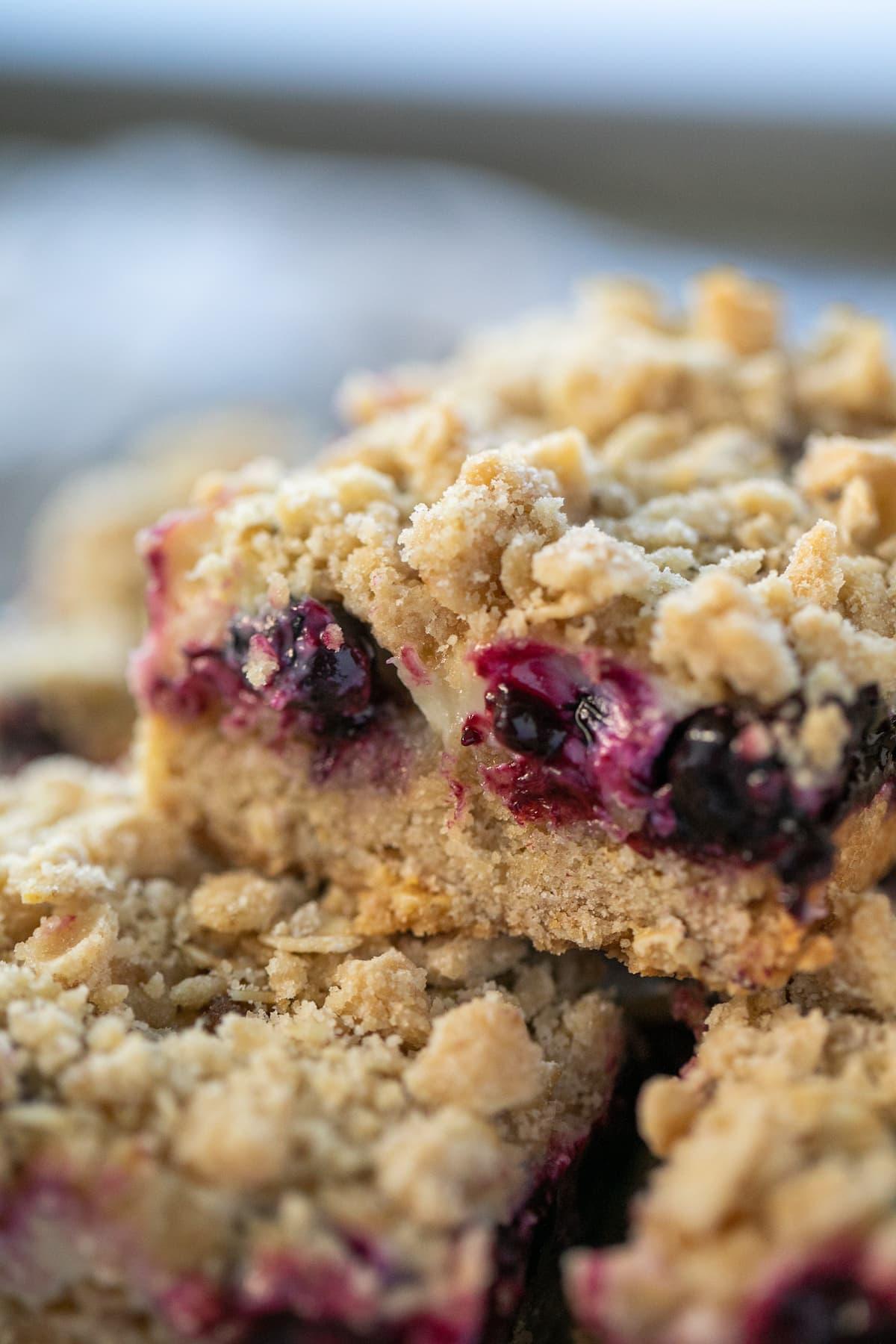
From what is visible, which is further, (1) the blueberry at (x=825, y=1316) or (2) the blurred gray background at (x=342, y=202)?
(2) the blurred gray background at (x=342, y=202)

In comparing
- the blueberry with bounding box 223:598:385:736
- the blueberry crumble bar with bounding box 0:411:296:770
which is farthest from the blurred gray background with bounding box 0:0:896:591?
the blueberry with bounding box 223:598:385:736

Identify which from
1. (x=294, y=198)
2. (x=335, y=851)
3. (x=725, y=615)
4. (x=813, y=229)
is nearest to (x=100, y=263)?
(x=294, y=198)

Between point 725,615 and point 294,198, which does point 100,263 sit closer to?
point 294,198

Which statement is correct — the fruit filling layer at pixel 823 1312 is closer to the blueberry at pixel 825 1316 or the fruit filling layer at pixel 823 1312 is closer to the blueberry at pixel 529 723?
the blueberry at pixel 825 1316

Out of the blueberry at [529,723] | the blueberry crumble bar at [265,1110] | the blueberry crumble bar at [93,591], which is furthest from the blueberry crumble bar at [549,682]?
the blueberry crumble bar at [93,591]

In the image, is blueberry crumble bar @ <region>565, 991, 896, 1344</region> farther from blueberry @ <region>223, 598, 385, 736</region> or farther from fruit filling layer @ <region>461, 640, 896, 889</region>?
blueberry @ <region>223, 598, 385, 736</region>

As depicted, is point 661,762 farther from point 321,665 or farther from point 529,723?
point 321,665
